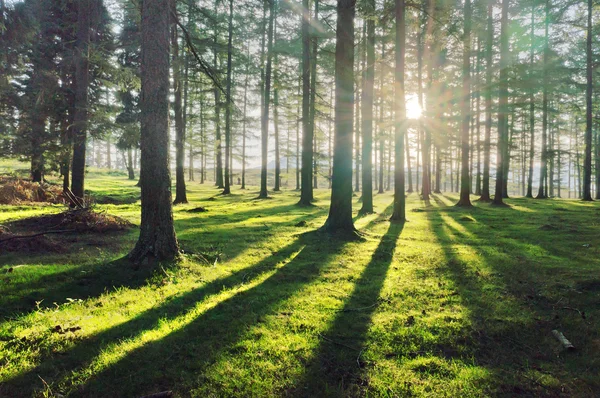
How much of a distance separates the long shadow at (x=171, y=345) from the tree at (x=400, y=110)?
303 inches

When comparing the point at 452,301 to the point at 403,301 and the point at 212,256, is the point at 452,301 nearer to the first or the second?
the point at 403,301

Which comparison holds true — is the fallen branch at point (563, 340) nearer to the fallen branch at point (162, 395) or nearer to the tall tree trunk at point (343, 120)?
the fallen branch at point (162, 395)

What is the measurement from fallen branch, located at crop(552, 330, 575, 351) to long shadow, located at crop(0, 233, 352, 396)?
343cm

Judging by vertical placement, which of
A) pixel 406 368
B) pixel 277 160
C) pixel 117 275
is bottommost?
pixel 406 368

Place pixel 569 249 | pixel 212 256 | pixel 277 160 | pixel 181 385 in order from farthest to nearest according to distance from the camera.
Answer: pixel 277 160 < pixel 569 249 < pixel 212 256 < pixel 181 385

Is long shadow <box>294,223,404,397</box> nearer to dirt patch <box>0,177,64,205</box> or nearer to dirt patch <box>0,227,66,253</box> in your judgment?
dirt patch <box>0,227,66,253</box>

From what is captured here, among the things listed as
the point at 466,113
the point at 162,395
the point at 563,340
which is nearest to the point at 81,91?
the point at 162,395

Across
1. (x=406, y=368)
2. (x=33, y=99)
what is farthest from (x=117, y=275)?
(x=33, y=99)

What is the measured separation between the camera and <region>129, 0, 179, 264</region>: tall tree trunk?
5.54 meters

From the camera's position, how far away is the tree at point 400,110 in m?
11.0

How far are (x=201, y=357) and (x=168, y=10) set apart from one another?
5.98 meters

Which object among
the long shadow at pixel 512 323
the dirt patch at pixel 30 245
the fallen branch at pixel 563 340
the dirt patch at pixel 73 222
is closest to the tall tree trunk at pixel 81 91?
the dirt patch at pixel 73 222

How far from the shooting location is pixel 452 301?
15.3ft

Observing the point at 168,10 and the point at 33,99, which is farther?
the point at 33,99
